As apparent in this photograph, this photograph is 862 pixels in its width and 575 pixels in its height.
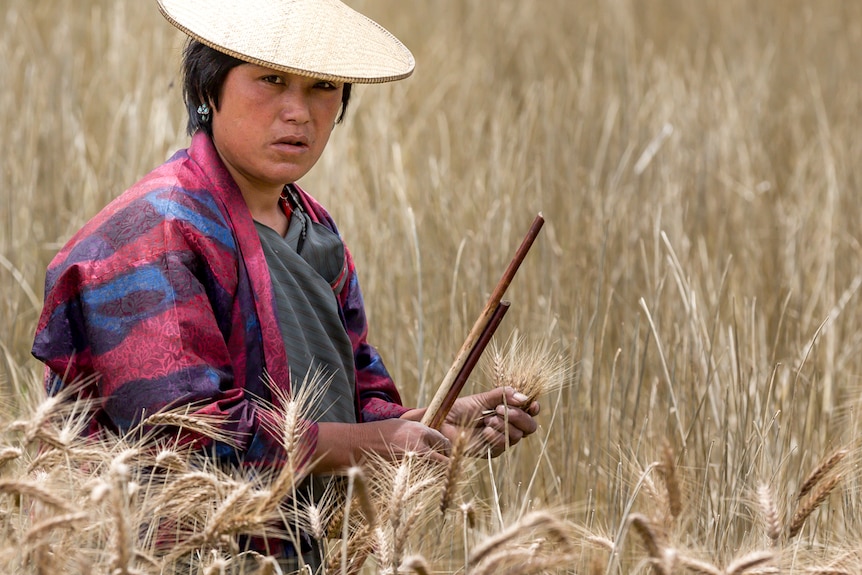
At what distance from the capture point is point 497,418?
175cm

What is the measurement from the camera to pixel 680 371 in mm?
2549

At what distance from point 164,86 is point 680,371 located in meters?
2.04

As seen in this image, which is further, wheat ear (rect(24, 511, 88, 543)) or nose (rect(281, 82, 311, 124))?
nose (rect(281, 82, 311, 124))

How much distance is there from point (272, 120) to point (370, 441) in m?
0.49

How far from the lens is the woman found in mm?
1612

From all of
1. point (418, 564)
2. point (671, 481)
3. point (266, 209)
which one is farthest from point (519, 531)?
point (266, 209)

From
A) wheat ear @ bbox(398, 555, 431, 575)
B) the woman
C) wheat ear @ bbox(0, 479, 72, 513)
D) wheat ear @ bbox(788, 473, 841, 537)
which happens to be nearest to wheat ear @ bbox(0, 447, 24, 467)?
wheat ear @ bbox(0, 479, 72, 513)

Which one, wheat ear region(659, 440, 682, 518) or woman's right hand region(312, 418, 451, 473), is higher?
wheat ear region(659, 440, 682, 518)

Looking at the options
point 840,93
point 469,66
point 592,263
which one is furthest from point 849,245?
point 469,66

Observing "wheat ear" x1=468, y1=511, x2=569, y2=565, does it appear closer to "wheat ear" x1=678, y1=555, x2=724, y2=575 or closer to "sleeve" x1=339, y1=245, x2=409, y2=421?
"wheat ear" x1=678, y1=555, x2=724, y2=575

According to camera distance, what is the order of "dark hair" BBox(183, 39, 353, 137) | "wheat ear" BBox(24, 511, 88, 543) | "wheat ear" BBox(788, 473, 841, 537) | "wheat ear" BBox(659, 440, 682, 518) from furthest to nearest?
"dark hair" BBox(183, 39, 353, 137)
"wheat ear" BBox(788, 473, 841, 537)
"wheat ear" BBox(659, 440, 682, 518)
"wheat ear" BBox(24, 511, 88, 543)

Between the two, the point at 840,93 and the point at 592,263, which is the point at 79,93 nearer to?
the point at 592,263

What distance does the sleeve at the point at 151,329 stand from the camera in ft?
5.21

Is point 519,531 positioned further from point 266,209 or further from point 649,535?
point 266,209
